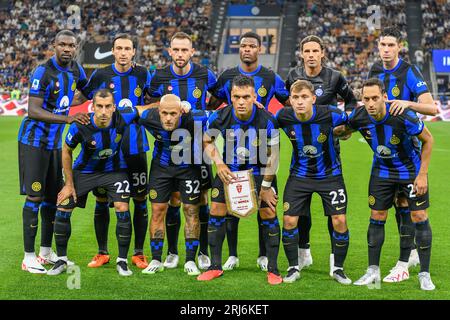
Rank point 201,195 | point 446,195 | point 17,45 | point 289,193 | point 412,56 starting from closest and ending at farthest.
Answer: point 289,193
point 201,195
point 446,195
point 412,56
point 17,45

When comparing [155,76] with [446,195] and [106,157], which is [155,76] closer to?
[106,157]

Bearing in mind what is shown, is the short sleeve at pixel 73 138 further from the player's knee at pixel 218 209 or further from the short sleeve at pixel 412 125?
the short sleeve at pixel 412 125

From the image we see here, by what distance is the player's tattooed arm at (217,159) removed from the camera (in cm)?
727

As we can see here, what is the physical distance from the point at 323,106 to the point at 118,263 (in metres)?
2.64

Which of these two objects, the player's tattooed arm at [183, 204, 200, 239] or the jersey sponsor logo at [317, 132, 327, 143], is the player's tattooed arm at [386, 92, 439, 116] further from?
the player's tattooed arm at [183, 204, 200, 239]

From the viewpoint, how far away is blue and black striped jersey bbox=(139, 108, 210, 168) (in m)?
7.59

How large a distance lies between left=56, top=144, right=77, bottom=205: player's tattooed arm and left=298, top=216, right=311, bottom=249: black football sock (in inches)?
96.5

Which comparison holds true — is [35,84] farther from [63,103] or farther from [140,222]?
[140,222]

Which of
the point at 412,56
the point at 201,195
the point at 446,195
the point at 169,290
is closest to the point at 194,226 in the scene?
the point at 201,195

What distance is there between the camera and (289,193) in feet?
24.0

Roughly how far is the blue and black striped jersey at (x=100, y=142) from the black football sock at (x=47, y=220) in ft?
2.38

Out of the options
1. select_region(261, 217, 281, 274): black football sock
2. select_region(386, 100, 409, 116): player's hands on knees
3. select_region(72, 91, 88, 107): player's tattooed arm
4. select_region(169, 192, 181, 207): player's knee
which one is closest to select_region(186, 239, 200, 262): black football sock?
select_region(169, 192, 181, 207): player's knee

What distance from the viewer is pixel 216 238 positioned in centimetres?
746

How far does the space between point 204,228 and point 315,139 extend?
1.72 metres
